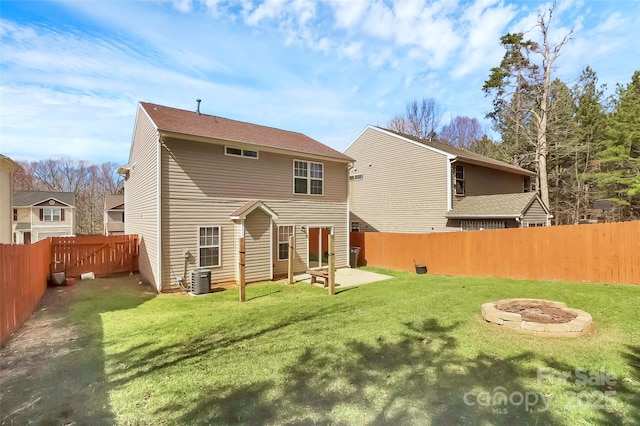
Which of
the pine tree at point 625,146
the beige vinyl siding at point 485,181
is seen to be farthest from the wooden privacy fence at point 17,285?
the pine tree at point 625,146

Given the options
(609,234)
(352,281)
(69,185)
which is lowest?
(352,281)

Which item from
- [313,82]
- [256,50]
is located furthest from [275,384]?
[313,82]

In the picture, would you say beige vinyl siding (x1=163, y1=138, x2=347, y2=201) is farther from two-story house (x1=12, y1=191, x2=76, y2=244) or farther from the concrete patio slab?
two-story house (x1=12, y1=191, x2=76, y2=244)

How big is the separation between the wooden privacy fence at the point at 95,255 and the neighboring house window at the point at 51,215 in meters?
27.6

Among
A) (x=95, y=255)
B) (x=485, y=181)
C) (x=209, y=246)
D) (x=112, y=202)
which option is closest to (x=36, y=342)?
(x=209, y=246)

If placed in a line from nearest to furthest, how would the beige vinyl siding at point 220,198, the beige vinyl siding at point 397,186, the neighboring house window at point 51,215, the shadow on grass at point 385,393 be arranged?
the shadow on grass at point 385,393, the beige vinyl siding at point 220,198, the beige vinyl siding at point 397,186, the neighboring house window at point 51,215

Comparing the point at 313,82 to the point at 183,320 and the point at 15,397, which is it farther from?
the point at 15,397

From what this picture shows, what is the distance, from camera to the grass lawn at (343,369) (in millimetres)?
3195

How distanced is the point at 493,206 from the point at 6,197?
23.3m

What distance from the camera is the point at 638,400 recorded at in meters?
3.26

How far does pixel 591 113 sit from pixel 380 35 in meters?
20.4

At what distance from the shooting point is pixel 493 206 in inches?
591

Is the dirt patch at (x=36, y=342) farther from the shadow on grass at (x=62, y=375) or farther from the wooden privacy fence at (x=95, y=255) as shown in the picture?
the wooden privacy fence at (x=95, y=255)

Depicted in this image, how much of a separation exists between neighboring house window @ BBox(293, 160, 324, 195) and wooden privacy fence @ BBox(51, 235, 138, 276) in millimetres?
7324
